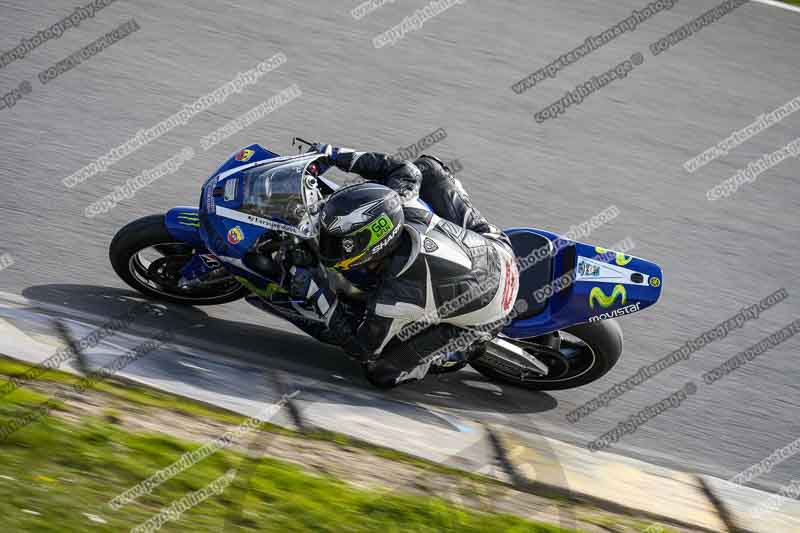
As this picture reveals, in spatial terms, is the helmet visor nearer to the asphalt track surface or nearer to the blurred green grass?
the blurred green grass

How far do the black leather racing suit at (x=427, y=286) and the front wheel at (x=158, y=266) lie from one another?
1.17 m

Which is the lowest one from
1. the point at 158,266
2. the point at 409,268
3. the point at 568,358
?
the point at 568,358

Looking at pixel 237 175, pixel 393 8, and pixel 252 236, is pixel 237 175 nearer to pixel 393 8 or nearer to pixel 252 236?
pixel 252 236

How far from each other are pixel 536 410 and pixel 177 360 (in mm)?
2433

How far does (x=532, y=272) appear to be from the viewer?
6.07 metres

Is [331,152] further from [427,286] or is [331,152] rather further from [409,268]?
[427,286]

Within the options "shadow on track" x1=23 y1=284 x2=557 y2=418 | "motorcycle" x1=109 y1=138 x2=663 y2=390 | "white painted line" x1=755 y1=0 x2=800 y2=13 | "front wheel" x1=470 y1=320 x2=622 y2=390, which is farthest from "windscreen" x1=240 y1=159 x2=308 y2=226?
"white painted line" x1=755 y1=0 x2=800 y2=13

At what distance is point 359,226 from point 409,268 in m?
0.50

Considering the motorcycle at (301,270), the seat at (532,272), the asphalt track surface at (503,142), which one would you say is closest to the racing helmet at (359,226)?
the motorcycle at (301,270)

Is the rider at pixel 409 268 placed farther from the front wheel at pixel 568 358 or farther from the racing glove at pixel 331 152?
the front wheel at pixel 568 358

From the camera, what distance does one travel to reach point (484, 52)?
33.6 feet

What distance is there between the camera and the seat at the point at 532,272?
19.7ft

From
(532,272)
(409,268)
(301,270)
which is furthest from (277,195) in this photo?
(532,272)

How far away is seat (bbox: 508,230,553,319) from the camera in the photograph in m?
6.00
